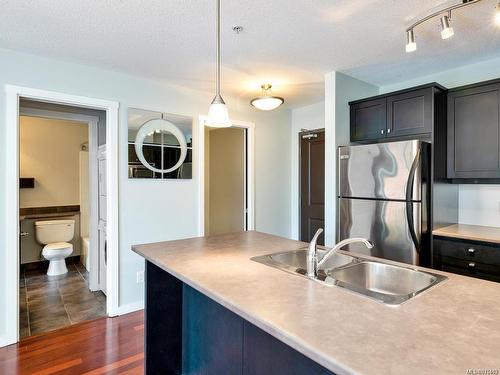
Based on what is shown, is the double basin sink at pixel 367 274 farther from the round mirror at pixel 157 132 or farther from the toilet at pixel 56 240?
the toilet at pixel 56 240

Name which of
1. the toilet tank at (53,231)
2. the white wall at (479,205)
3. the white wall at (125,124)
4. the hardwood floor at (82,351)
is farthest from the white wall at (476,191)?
the toilet tank at (53,231)

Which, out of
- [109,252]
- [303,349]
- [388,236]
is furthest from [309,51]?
[109,252]

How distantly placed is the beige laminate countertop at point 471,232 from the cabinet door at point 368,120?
1012 millimetres

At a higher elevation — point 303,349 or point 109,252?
point 303,349

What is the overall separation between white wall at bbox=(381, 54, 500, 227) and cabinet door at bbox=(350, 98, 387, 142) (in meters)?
0.64

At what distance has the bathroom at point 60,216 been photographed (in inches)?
125

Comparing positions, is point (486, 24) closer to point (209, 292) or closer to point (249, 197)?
point (209, 292)

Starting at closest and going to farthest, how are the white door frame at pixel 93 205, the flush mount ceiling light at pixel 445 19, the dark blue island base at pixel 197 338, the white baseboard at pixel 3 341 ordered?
the dark blue island base at pixel 197 338 → the flush mount ceiling light at pixel 445 19 → the white baseboard at pixel 3 341 → the white door frame at pixel 93 205

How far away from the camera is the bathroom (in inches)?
125

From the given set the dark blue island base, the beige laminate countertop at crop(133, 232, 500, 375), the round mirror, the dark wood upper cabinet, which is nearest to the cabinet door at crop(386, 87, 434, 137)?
the dark wood upper cabinet

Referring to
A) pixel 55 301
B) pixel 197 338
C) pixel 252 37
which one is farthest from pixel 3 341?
pixel 252 37

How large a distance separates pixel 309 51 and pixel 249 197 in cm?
200

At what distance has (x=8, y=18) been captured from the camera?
1963 mm

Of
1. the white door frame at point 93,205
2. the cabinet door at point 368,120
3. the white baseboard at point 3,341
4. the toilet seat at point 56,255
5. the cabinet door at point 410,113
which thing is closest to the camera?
the white baseboard at point 3,341
